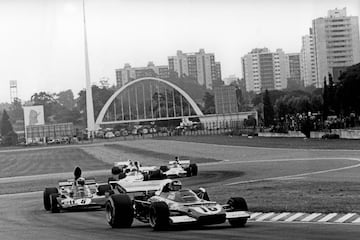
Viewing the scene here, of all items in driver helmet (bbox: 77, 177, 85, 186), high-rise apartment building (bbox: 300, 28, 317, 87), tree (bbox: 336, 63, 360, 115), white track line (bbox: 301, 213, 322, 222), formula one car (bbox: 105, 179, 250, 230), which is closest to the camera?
formula one car (bbox: 105, 179, 250, 230)

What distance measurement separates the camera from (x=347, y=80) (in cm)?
9588

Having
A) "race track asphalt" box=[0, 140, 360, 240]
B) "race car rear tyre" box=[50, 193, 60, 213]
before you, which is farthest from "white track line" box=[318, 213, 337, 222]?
"race car rear tyre" box=[50, 193, 60, 213]

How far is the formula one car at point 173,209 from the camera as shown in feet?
59.4

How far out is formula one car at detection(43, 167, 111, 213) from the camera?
26641 millimetres

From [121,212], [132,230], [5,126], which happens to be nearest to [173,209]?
[132,230]

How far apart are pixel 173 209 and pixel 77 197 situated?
29.2 ft

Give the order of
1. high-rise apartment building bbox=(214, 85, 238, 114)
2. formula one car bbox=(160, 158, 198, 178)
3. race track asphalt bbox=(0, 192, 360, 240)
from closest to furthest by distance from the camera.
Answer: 1. race track asphalt bbox=(0, 192, 360, 240)
2. formula one car bbox=(160, 158, 198, 178)
3. high-rise apartment building bbox=(214, 85, 238, 114)

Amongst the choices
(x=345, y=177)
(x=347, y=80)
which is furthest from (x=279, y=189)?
(x=347, y=80)

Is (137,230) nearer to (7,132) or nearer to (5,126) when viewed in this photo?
(7,132)

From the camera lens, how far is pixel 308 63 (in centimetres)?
18288

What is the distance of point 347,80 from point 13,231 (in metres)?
79.9

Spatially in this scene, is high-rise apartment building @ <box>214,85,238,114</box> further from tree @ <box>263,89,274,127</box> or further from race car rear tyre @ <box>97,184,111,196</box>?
race car rear tyre @ <box>97,184,111,196</box>

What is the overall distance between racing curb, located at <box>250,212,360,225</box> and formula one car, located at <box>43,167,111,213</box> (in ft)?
24.3

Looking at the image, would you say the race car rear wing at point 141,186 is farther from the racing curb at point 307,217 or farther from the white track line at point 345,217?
the white track line at point 345,217
